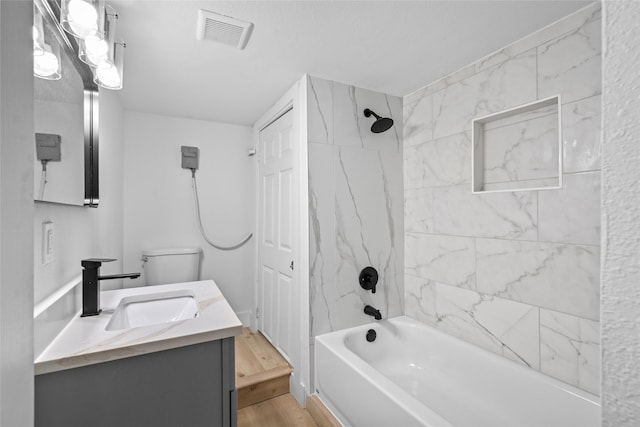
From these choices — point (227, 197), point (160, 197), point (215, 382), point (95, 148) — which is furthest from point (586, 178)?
point (160, 197)

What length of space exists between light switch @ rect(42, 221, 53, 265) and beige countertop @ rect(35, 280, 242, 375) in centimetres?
29

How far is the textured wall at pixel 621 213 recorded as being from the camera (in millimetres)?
262

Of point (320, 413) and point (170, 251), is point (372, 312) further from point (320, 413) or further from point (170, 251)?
point (170, 251)

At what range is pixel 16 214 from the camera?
501 mm

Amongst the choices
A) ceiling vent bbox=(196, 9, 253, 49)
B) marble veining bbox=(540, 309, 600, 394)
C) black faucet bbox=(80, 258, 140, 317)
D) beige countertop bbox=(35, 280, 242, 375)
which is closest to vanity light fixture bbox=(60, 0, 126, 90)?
ceiling vent bbox=(196, 9, 253, 49)

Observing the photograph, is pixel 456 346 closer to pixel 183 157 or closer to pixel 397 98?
pixel 397 98

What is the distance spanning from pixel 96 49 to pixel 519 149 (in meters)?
2.01

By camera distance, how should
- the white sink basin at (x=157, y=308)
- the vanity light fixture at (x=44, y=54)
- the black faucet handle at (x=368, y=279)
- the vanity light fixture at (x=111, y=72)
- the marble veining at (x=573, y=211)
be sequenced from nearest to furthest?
1. the vanity light fixture at (x=44, y=54)
2. the vanity light fixture at (x=111, y=72)
3. the marble veining at (x=573, y=211)
4. the white sink basin at (x=157, y=308)
5. the black faucet handle at (x=368, y=279)

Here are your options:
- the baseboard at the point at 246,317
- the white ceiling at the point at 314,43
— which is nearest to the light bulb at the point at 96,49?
the white ceiling at the point at 314,43

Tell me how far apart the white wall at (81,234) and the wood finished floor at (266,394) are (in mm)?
1110

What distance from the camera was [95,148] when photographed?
146 centimetres

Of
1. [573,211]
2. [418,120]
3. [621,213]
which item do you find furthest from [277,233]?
[621,213]

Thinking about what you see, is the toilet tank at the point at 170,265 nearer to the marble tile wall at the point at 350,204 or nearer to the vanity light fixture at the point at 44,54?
the marble tile wall at the point at 350,204

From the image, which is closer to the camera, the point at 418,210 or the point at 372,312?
the point at 372,312
